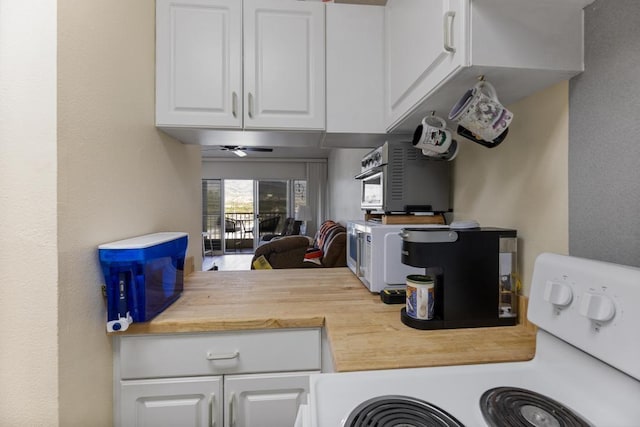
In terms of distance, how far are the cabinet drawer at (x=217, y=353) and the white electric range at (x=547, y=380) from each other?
16.8 inches

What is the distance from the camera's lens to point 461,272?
0.96 metres

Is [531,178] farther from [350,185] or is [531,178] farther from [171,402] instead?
[350,185]

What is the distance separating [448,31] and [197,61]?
103 cm

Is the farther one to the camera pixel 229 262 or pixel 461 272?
pixel 229 262

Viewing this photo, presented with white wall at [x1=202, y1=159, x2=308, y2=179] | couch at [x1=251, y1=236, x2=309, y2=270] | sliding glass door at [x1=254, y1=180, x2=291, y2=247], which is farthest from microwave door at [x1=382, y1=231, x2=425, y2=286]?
sliding glass door at [x1=254, y1=180, x2=291, y2=247]

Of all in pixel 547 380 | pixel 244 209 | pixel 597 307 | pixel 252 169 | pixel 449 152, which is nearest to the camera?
pixel 597 307

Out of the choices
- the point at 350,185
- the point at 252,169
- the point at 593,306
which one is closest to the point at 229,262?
the point at 252,169

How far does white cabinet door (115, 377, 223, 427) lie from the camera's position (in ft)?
3.34

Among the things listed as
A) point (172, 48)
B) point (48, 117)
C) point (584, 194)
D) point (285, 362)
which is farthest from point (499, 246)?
point (172, 48)

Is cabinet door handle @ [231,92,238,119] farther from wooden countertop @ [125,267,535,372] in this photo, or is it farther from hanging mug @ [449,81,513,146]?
hanging mug @ [449,81,513,146]

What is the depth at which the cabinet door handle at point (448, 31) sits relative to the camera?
2.53 ft

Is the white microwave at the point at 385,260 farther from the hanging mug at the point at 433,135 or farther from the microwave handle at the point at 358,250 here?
the hanging mug at the point at 433,135

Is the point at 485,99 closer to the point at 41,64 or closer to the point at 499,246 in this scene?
the point at 499,246

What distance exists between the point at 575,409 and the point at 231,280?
1340 millimetres
